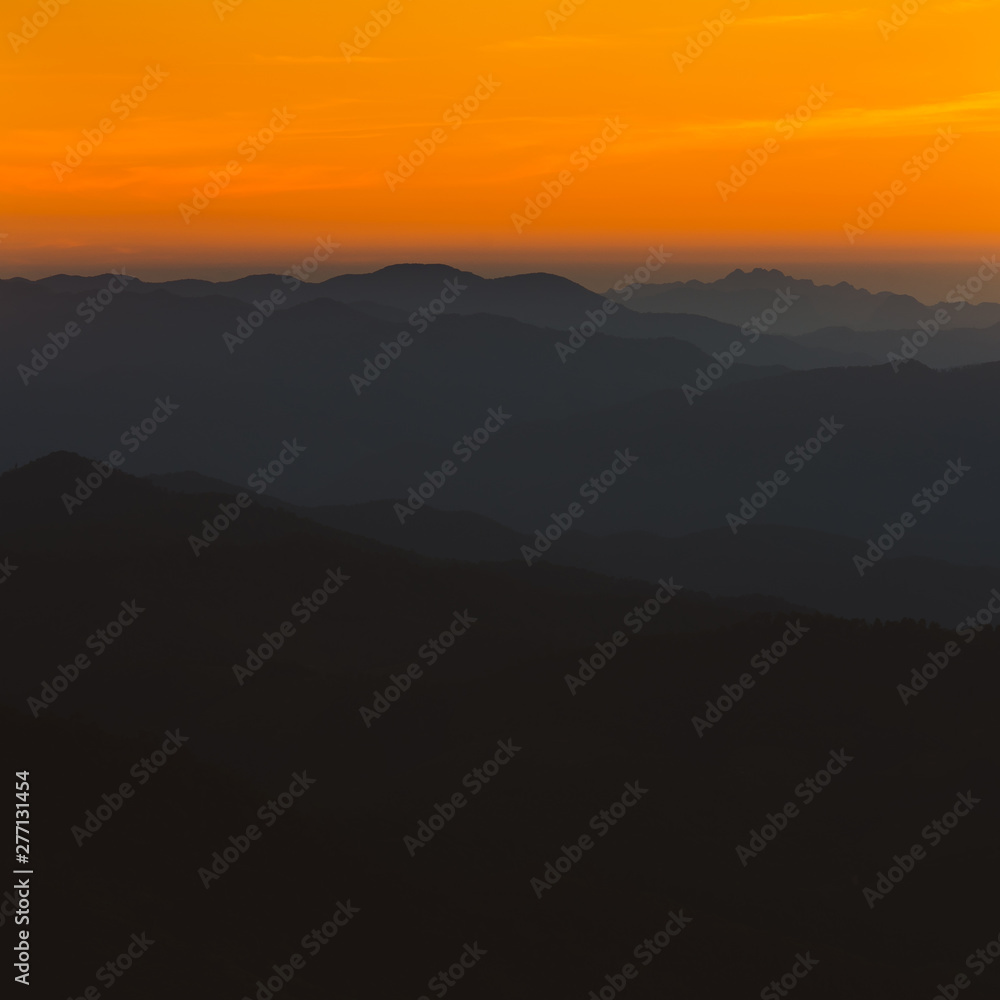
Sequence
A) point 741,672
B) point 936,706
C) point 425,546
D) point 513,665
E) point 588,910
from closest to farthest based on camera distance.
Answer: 1. point 588,910
2. point 936,706
3. point 741,672
4. point 513,665
5. point 425,546

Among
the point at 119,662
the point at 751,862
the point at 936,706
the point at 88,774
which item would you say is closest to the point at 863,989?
the point at 751,862

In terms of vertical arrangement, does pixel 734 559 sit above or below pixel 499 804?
above

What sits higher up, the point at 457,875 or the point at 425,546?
the point at 425,546

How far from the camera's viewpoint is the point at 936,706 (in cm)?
5766

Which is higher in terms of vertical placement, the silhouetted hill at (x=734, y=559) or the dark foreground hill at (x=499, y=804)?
the silhouetted hill at (x=734, y=559)

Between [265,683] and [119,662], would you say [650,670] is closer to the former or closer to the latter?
[265,683]

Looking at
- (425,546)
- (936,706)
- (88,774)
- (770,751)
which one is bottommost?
(88,774)

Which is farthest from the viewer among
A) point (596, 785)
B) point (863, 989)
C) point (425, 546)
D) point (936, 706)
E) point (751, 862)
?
point (425, 546)

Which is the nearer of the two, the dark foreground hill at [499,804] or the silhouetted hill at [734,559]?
the dark foreground hill at [499,804]

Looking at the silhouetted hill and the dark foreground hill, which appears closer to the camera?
the dark foreground hill

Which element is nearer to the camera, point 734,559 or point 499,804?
point 499,804

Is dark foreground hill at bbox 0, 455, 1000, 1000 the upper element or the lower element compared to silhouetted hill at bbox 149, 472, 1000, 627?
lower

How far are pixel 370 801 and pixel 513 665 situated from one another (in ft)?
61.4

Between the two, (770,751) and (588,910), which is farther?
(770,751)
